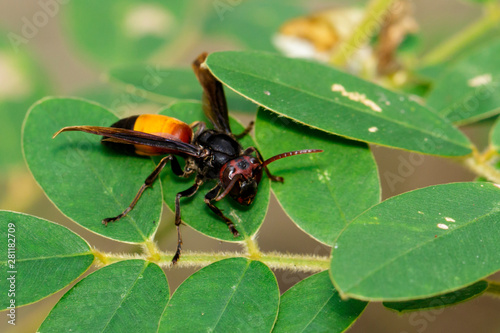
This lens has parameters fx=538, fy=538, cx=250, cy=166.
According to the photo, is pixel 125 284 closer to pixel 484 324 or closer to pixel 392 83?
pixel 392 83

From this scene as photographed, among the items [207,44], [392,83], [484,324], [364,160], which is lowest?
[484,324]

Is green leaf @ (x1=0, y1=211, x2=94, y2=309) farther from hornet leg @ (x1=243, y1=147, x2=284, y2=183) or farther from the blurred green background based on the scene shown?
the blurred green background

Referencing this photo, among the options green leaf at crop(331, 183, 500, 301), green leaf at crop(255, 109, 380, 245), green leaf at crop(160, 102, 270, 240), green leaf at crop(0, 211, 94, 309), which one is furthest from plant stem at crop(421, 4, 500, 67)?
green leaf at crop(0, 211, 94, 309)

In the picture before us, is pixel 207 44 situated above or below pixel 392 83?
below

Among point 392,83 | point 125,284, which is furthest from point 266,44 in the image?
point 125,284

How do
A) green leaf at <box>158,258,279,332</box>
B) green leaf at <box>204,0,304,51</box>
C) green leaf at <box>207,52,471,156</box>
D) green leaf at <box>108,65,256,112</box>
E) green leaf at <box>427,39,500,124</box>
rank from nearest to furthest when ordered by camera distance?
Answer: 1. green leaf at <box>158,258,279,332</box>
2. green leaf at <box>207,52,471,156</box>
3. green leaf at <box>427,39,500,124</box>
4. green leaf at <box>108,65,256,112</box>
5. green leaf at <box>204,0,304,51</box>

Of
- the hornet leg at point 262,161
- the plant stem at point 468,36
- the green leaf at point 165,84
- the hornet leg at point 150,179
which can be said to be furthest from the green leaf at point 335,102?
the plant stem at point 468,36
